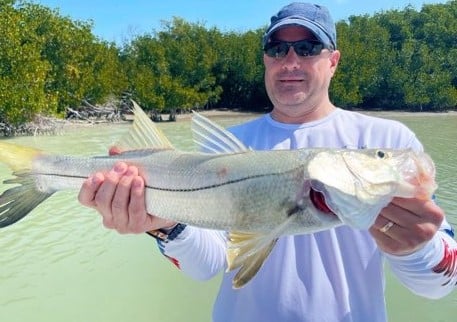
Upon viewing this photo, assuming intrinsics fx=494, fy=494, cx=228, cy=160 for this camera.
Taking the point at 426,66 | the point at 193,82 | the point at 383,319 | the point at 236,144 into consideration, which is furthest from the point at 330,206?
the point at 426,66

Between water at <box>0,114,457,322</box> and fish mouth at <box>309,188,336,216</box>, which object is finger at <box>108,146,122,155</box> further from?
water at <box>0,114,457,322</box>

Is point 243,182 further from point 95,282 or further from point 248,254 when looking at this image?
point 95,282

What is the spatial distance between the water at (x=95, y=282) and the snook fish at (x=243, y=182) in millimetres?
3522

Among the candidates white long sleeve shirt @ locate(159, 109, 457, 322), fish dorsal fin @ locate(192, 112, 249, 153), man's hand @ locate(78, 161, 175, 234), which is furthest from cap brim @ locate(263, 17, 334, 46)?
man's hand @ locate(78, 161, 175, 234)

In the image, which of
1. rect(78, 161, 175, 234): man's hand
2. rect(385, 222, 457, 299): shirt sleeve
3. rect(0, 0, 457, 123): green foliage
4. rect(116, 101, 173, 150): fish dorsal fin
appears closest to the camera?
rect(385, 222, 457, 299): shirt sleeve

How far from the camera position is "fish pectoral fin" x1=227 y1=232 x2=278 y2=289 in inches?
64.5

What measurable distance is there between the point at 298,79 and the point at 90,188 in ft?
3.52

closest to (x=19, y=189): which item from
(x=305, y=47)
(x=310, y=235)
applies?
(x=310, y=235)

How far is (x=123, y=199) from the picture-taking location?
1.89 metres

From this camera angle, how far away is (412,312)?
538 cm

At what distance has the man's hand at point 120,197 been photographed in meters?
1.87

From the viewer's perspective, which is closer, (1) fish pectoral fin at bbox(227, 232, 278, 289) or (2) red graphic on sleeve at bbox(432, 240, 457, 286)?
(1) fish pectoral fin at bbox(227, 232, 278, 289)

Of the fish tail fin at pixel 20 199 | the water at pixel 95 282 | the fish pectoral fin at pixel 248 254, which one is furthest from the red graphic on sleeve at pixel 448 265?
the water at pixel 95 282

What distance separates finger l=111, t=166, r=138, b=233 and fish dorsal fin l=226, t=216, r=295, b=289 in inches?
18.3
